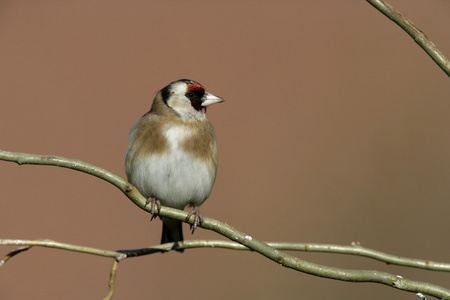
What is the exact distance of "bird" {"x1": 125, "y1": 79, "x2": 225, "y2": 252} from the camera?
103 inches

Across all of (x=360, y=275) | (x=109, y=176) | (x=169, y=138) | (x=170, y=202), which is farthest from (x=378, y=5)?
(x=170, y=202)

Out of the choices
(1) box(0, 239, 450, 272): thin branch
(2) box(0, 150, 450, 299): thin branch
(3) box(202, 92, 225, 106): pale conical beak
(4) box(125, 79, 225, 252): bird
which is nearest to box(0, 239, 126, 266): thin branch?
(1) box(0, 239, 450, 272): thin branch

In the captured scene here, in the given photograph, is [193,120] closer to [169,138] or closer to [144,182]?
[169,138]

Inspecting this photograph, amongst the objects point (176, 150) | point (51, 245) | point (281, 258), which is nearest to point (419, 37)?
point (281, 258)

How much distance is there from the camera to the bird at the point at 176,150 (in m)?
2.60

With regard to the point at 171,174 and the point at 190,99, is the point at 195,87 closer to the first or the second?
the point at 190,99

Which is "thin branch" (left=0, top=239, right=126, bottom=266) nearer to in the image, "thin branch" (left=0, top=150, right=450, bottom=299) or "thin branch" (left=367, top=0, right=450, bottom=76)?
"thin branch" (left=0, top=150, right=450, bottom=299)

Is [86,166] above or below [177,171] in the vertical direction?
below

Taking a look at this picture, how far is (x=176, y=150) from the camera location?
102 inches

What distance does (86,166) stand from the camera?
150cm

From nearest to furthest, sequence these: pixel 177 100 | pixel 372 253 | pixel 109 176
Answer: pixel 109 176, pixel 372 253, pixel 177 100

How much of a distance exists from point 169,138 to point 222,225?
1062 mm

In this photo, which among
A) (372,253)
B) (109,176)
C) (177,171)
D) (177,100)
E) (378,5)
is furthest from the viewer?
(177,100)

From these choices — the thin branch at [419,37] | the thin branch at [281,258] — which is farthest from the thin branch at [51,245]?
the thin branch at [419,37]
